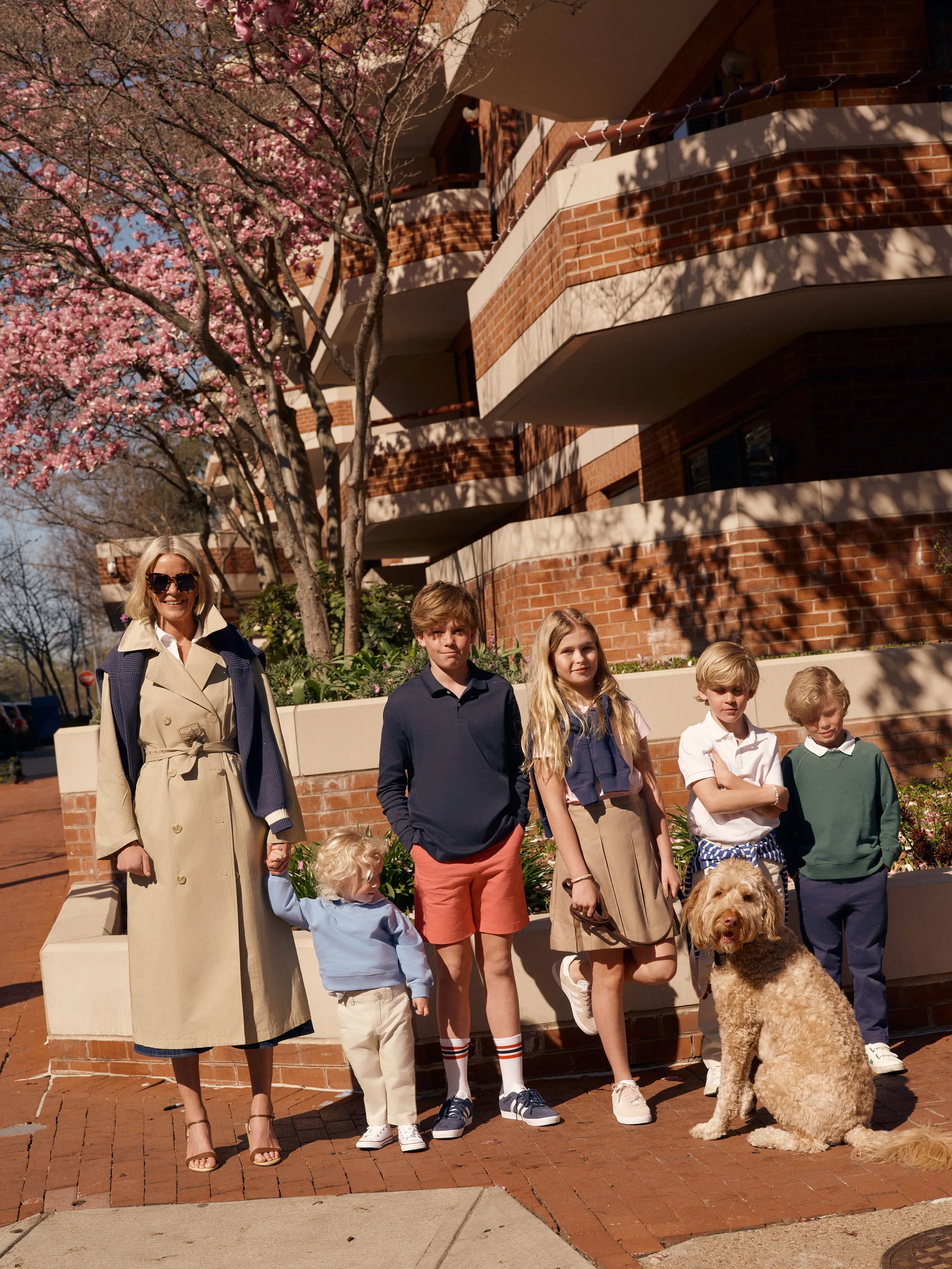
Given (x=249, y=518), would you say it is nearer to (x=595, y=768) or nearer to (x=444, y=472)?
(x=444, y=472)

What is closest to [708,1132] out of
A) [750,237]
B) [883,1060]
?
[883,1060]

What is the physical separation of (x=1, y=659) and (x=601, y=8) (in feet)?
255

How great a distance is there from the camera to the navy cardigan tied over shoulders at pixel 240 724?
4551mm

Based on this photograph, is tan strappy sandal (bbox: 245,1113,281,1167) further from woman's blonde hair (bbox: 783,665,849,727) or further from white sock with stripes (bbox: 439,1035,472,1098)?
woman's blonde hair (bbox: 783,665,849,727)

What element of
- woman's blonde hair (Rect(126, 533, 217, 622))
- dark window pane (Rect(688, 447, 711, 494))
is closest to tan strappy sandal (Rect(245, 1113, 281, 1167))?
woman's blonde hair (Rect(126, 533, 217, 622))

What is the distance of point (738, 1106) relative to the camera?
14.6 feet

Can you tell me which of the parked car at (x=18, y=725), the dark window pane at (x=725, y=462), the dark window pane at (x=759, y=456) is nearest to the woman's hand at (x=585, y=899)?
the dark window pane at (x=759, y=456)

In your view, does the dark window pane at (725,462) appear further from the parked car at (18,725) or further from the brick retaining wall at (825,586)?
the parked car at (18,725)

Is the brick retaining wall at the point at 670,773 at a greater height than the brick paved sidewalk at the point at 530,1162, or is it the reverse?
the brick retaining wall at the point at 670,773

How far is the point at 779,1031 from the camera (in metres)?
4.27

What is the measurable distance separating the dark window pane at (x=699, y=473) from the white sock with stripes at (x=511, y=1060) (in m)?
9.11

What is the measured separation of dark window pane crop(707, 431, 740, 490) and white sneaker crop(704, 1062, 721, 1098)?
8211mm

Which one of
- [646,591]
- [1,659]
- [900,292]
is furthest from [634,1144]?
[1,659]

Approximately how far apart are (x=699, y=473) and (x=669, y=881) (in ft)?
30.6
